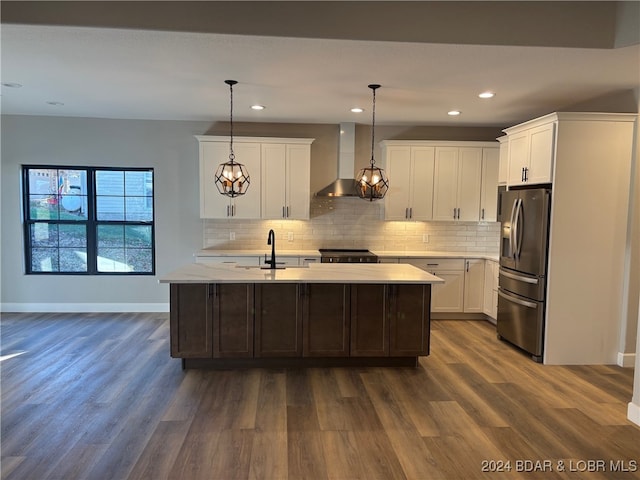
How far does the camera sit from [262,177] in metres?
5.57

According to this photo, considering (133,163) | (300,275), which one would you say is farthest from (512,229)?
(133,163)

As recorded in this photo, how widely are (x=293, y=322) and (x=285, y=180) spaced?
7.94ft

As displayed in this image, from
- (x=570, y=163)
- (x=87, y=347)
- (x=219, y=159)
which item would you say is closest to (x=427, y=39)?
(x=570, y=163)

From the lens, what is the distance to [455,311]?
18.3 ft

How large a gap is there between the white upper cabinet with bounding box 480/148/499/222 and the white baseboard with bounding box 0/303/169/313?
4.71 meters

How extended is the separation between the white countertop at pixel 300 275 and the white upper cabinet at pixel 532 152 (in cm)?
157

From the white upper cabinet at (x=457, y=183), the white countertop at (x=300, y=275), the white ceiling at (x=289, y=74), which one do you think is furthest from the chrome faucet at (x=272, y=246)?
the white upper cabinet at (x=457, y=183)

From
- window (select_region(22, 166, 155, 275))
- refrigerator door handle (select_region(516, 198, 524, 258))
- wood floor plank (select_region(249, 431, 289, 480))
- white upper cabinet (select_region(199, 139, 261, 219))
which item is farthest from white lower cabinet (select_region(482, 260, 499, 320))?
window (select_region(22, 166, 155, 275))

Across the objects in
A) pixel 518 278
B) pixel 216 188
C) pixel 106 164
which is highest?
pixel 106 164

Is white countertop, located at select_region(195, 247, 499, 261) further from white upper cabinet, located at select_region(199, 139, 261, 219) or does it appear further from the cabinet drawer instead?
white upper cabinet, located at select_region(199, 139, 261, 219)

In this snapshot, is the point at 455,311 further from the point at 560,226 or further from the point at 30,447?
the point at 30,447

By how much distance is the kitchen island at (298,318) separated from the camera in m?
3.70

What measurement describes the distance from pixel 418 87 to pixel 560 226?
1.91 meters

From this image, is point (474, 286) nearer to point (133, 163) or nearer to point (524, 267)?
point (524, 267)
